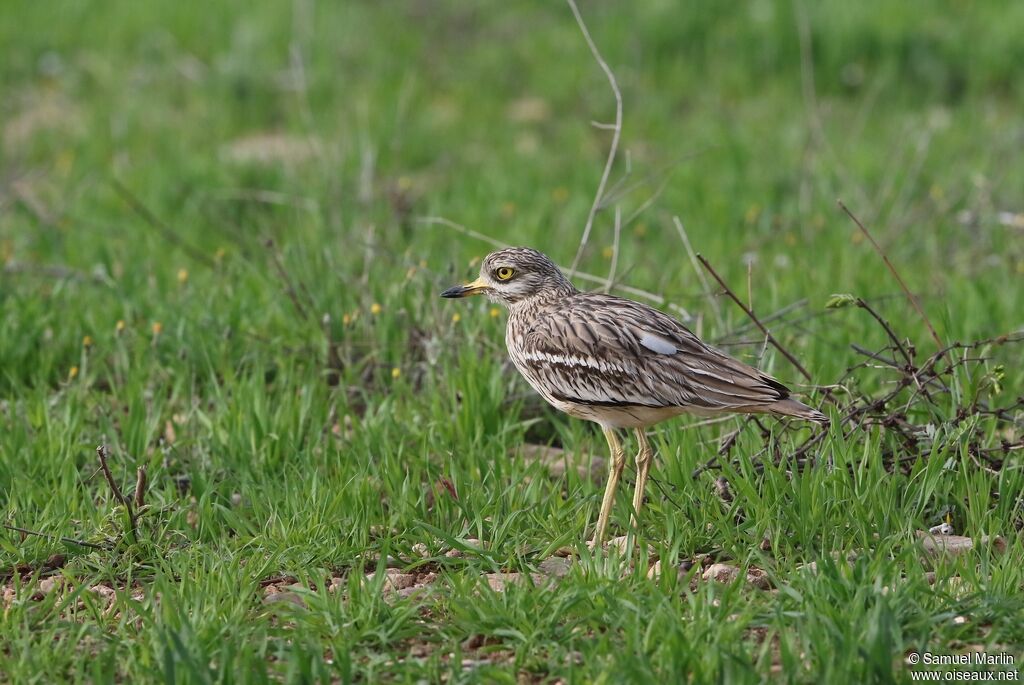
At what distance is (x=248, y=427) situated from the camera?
564 cm

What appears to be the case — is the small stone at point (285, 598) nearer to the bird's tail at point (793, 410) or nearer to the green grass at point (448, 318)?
the green grass at point (448, 318)

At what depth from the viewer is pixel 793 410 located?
4.57 metres

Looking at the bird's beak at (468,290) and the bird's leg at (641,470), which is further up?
the bird's beak at (468,290)

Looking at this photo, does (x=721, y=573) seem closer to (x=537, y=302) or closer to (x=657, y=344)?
(x=657, y=344)

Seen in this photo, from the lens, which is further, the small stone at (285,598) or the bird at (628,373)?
the bird at (628,373)

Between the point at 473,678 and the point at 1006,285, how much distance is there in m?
4.34

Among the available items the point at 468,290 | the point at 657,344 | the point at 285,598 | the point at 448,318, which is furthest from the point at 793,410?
the point at 448,318

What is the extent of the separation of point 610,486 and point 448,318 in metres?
1.70

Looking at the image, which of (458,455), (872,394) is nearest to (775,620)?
(458,455)

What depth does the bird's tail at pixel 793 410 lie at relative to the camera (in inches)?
179

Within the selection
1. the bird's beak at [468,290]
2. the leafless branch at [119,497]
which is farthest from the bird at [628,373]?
the leafless branch at [119,497]

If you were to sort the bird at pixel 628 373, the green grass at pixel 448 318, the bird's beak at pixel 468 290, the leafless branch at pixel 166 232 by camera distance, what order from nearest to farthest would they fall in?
the green grass at pixel 448 318
the bird at pixel 628 373
the bird's beak at pixel 468 290
the leafless branch at pixel 166 232

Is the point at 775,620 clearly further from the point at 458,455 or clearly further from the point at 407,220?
the point at 407,220

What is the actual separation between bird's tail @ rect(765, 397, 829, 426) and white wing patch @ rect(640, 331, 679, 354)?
42 centimetres
